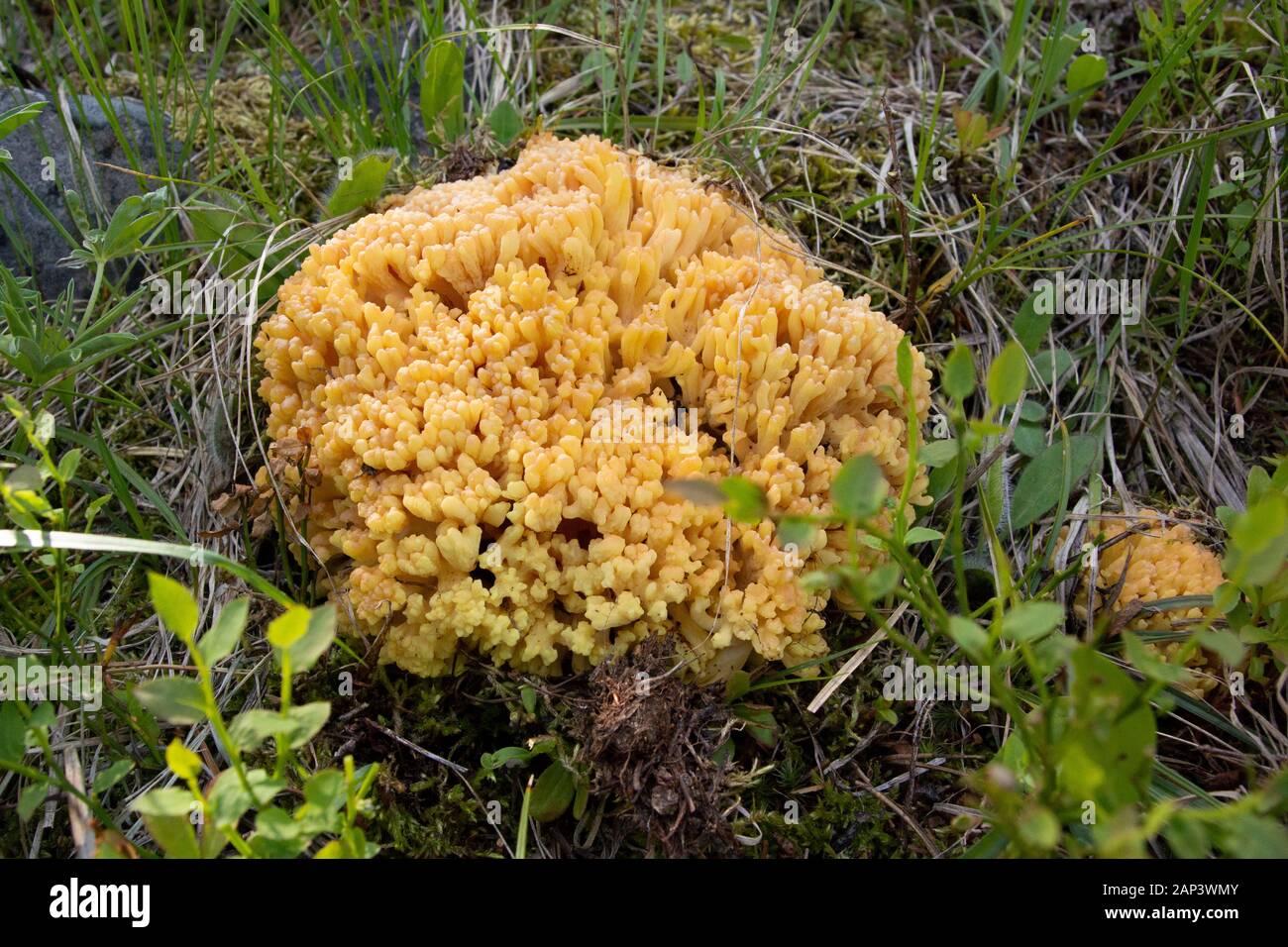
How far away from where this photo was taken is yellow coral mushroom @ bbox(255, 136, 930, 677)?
256 cm

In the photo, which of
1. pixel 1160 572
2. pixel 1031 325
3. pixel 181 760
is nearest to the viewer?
pixel 181 760

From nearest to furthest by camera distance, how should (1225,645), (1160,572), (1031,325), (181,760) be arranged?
(1225,645) → (181,760) → (1160,572) → (1031,325)

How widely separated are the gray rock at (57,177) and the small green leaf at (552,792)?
101 inches

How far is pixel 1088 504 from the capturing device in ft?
10.2

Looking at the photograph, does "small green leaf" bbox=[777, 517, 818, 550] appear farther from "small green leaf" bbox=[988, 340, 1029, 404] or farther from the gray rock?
the gray rock

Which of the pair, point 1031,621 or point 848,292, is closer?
point 1031,621

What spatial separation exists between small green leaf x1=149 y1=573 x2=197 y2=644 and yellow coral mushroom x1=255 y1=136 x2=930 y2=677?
76cm

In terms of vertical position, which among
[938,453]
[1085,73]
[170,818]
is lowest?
[170,818]

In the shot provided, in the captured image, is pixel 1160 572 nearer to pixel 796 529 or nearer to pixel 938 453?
pixel 938 453

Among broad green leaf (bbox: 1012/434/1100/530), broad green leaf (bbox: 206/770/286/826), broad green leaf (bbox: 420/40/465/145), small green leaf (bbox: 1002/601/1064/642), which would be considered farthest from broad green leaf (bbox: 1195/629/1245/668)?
broad green leaf (bbox: 420/40/465/145)

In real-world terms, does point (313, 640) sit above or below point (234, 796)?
above

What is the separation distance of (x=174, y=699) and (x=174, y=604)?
0.24 metres

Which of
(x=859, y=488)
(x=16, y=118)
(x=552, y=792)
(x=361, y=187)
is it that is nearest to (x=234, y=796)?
(x=552, y=792)

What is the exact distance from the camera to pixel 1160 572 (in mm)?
2906
